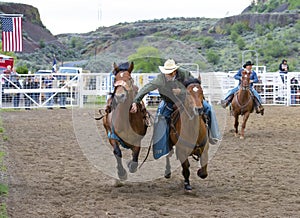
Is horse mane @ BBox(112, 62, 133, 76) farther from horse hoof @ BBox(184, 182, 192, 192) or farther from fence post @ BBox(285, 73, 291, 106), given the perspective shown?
fence post @ BBox(285, 73, 291, 106)

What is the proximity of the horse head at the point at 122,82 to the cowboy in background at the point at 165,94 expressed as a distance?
0.19 meters

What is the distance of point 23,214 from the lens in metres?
7.20

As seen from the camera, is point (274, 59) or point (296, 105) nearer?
point (296, 105)

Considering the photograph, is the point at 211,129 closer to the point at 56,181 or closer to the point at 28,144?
the point at 56,181

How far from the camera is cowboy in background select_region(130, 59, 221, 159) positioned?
8.38 metres

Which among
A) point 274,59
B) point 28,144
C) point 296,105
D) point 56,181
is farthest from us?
point 274,59

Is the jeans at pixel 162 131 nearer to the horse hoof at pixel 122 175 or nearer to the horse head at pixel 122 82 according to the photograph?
the horse head at pixel 122 82

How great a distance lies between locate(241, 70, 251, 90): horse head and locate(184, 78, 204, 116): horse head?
735cm

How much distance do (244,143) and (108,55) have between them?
587 cm

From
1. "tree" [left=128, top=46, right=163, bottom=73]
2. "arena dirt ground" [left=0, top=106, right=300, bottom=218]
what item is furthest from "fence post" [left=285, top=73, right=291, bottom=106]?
"tree" [left=128, top=46, right=163, bottom=73]

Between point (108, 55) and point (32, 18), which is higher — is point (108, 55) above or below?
below

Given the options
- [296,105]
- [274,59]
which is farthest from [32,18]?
[296,105]

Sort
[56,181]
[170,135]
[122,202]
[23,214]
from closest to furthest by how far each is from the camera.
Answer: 1. [23,214]
2. [122,202]
3. [170,135]
4. [56,181]

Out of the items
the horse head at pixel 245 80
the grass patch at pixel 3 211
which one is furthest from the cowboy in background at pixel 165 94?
the horse head at pixel 245 80
